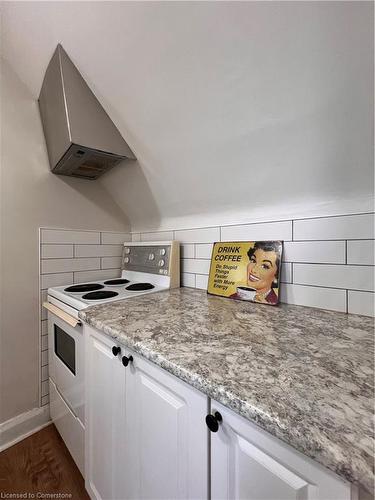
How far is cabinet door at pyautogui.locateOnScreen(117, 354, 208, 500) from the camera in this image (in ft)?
1.61

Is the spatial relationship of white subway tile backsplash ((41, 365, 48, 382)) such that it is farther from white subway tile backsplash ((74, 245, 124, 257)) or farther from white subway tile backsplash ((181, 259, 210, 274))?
white subway tile backsplash ((181, 259, 210, 274))

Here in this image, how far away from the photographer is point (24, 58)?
1169 mm

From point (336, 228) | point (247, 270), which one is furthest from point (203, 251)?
point (336, 228)

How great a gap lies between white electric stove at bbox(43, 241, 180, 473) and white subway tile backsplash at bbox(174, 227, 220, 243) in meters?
0.08

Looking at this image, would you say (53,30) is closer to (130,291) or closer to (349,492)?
(130,291)

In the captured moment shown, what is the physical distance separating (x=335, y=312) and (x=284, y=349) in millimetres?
433

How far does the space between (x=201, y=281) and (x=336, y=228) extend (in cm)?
72

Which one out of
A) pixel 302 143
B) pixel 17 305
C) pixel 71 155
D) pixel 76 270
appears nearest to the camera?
pixel 302 143

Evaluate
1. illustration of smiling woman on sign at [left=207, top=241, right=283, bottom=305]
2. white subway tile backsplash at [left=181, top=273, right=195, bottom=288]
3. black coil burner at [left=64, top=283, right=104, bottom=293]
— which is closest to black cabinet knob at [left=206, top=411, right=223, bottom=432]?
illustration of smiling woman on sign at [left=207, top=241, right=283, bottom=305]

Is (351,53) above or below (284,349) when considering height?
above

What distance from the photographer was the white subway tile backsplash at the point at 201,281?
1.29 m

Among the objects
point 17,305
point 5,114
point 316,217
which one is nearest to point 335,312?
point 316,217

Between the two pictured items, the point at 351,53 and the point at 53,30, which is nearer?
the point at 351,53

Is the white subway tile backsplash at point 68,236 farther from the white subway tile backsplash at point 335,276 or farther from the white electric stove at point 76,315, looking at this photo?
the white subway tile backsplash at point 335,276
